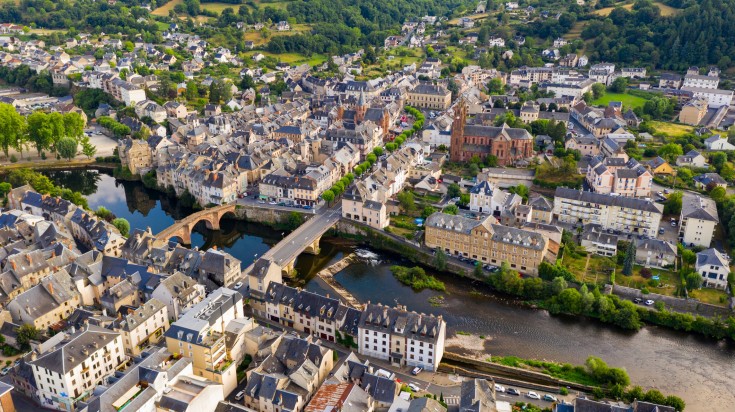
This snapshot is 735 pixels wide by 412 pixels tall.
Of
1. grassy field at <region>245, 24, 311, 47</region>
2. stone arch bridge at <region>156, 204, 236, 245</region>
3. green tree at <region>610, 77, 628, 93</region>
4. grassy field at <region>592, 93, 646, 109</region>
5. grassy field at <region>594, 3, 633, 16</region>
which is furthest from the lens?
grassy field at <region>245, 24, 311, 47</region>

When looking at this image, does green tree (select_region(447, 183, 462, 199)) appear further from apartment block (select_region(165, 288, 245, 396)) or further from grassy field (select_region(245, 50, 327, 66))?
grassy field (select_region(245, 50, 327, 66))

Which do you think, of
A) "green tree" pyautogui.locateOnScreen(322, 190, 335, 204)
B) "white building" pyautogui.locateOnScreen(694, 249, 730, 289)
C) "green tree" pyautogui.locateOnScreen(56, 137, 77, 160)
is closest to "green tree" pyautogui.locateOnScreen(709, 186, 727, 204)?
"white building" pyautogui.locateOnScreen(694, 249, 730, 289)

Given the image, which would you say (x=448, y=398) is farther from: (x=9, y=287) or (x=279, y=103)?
(x=279, y=103)

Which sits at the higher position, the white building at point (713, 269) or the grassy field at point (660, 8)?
the grassy field at point (660, 8)

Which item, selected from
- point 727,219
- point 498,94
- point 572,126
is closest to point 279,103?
point 498,94

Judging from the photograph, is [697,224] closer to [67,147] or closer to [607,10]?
[67,147]

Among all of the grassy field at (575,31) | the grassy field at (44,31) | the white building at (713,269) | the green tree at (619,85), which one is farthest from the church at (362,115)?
the grassy field at (44,31)

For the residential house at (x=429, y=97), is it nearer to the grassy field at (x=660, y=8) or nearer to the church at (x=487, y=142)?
the church at (x=487, y=142)
